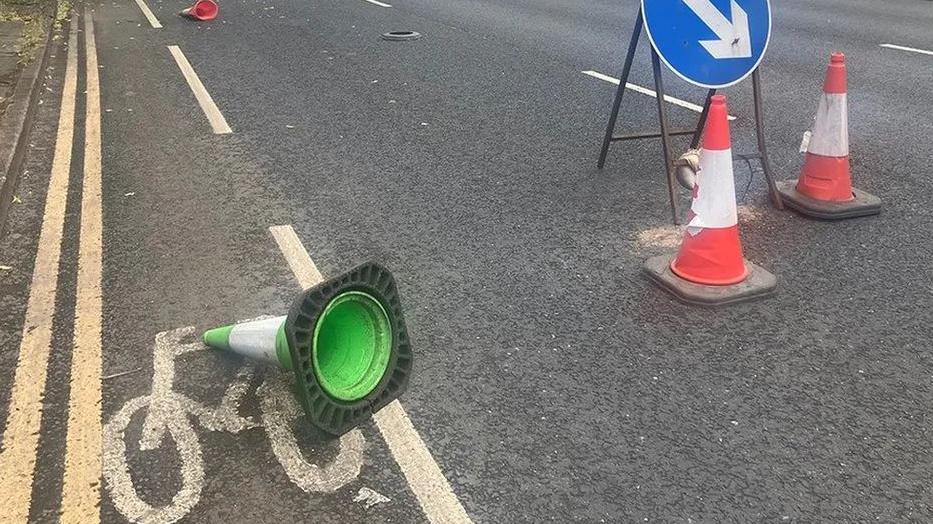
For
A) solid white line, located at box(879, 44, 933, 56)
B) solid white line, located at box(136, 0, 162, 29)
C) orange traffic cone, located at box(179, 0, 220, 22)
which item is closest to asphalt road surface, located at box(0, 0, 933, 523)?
solid white line, located at box(879, 44, 933, 56)

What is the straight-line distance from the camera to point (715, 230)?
3.91 metres

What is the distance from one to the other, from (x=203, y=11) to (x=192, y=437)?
11.3 metres

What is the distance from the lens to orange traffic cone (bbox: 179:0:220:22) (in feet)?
41.1

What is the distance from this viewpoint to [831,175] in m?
4.88

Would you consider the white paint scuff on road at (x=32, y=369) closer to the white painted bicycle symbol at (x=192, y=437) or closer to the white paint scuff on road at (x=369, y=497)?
the white painted bicycle symbol at (x=192, y=437)

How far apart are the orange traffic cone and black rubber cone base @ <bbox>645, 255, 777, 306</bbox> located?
10640 millimetres

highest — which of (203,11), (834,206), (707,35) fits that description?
(707,35)

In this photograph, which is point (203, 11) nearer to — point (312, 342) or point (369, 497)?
point (312, 342)

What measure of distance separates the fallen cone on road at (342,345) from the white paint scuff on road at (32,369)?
809 mm

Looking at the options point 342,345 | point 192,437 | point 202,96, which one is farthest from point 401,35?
point 192,437

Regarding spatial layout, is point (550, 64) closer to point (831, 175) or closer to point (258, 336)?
point (831, 175)

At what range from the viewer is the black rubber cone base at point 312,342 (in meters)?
2.69

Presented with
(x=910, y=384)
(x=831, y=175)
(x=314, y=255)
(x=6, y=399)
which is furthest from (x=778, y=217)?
(x=6, y=399)

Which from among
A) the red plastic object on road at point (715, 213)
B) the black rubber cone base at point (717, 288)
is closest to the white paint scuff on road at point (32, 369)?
the black rubber cone base at point (717, 288)
